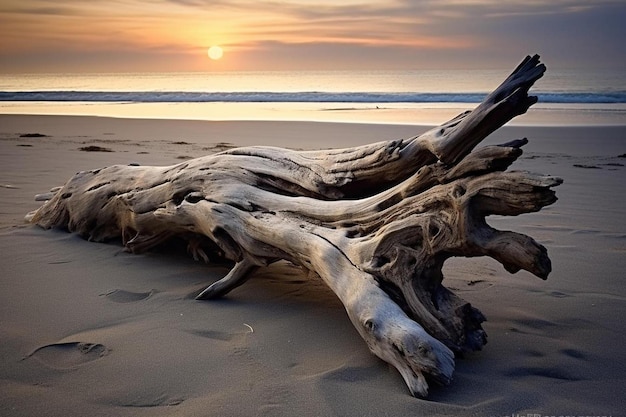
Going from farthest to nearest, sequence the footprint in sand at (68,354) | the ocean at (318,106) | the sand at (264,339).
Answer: the ocean at (318,106) → the footprint in sand at (68,354) → the sand at (264,339)

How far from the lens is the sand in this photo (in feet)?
7.47

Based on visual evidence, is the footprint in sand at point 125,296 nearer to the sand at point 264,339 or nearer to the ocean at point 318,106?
the sand at point 264,339

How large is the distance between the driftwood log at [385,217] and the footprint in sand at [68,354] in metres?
0.75

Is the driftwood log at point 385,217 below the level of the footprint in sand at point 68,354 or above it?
above

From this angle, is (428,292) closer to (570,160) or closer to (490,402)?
(490,402)

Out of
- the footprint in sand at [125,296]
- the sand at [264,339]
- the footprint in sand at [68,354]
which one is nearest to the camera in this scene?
the sand at [264,339]

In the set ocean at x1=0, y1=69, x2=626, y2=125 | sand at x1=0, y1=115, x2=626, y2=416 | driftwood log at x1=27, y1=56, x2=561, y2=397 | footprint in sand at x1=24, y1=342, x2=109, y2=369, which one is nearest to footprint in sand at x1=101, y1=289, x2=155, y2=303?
sand at x1=0, y1=115, x2=626, y2=416

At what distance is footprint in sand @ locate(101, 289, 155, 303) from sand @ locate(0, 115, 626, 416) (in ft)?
0.04

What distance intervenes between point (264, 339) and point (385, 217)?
0.81 metres

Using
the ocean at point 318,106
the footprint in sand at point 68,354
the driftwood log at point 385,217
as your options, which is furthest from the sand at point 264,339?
the ocean at point 318,106

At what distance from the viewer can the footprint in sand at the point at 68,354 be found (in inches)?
102

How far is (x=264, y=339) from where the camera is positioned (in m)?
2.84

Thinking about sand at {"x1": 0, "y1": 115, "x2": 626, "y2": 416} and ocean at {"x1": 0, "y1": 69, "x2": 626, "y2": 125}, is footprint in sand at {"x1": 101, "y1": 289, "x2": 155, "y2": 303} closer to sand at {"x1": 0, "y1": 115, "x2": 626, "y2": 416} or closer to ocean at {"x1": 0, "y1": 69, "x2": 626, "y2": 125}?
sand at {"x1": 0, "y1": 115, "x2": 626, "y2": 416}

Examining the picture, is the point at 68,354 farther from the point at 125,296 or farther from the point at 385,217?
the point at 385,217
